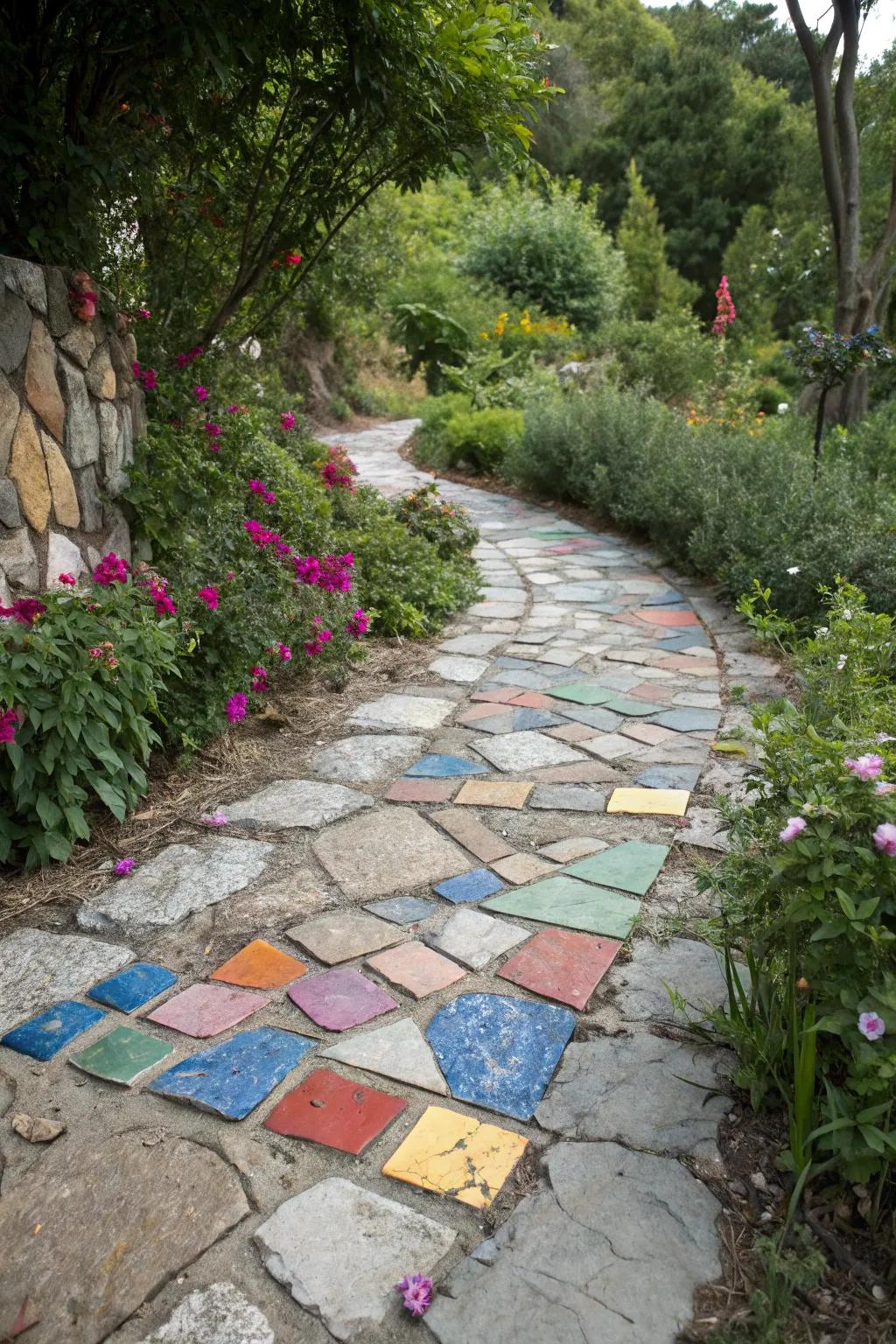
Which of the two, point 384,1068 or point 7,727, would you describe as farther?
point 7,727

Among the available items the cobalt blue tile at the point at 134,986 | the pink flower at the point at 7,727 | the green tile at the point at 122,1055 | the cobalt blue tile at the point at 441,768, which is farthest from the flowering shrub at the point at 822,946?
the pink flower at the point at 7,727

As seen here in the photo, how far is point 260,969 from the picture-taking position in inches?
91.0

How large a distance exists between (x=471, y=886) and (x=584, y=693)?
5.60 feet

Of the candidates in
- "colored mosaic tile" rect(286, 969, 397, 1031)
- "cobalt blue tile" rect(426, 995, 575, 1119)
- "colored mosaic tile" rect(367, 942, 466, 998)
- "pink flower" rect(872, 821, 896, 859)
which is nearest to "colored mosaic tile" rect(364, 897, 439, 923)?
"colored mosaic tile" rect(367, 942, 466, 998)

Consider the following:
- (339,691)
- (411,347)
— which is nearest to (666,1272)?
(339,691)

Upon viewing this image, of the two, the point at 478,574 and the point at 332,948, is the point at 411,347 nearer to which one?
the point at 478,574

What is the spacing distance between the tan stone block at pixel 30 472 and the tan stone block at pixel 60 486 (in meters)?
0.02

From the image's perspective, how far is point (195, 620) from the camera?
10.9 feet

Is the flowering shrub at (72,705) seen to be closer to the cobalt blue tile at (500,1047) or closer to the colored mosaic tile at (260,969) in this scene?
the colored mosaic tile at (260,969)

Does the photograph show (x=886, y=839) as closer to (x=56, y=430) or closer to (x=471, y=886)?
(x=471, y=886)

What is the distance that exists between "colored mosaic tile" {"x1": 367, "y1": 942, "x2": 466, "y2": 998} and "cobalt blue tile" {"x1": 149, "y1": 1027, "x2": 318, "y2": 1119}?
28cm

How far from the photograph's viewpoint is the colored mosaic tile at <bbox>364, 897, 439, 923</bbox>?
2.53 m

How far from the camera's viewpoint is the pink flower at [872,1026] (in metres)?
1.48

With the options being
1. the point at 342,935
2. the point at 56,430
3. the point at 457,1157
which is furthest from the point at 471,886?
the point at 56,430
